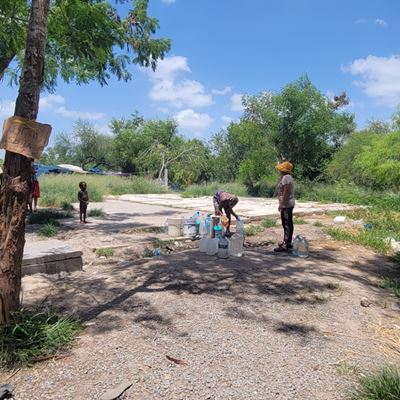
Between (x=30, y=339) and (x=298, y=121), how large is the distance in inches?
791

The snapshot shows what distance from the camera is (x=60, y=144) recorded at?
6141 cm

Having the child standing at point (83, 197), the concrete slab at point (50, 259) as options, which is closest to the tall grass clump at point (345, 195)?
the child standing at point (83, 197)

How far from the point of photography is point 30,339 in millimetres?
3264

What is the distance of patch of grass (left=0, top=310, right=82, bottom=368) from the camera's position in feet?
10.3

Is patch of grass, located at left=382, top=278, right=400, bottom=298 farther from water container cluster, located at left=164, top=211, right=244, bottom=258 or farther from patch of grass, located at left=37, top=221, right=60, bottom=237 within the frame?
patch of grass, located at left=37, top=221, right=60, bottom=237

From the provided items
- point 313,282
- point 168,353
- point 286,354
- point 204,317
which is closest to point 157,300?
point 204,317

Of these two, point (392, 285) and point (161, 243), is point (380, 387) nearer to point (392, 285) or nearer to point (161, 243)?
point (392, 285)

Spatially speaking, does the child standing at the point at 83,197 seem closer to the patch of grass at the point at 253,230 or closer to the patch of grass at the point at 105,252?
the patch of grass at the point at 105,252

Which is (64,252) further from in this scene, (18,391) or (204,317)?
(18,391)

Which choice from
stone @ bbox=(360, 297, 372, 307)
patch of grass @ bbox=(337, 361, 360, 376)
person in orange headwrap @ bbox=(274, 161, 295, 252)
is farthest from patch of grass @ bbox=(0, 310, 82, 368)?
person in orange headwrap @ bbox=(274, 161, 295, 252)

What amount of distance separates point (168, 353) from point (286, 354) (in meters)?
0.95

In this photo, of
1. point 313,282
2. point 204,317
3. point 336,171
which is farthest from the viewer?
point 336,171

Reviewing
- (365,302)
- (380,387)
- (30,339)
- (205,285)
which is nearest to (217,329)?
(205,285)

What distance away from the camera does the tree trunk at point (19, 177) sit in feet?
10.8
